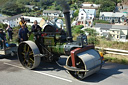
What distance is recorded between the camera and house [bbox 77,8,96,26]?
8400cm

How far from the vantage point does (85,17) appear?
295 ft

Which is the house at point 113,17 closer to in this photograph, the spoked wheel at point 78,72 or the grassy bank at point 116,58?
the grassy bank at point 116,58

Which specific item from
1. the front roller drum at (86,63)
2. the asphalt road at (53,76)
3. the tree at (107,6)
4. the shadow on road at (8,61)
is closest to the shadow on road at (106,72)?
the asphalt road at (53,76)

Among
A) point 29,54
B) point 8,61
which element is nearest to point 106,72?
point 29,54

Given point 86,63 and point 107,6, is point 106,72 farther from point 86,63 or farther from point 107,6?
point 107,6

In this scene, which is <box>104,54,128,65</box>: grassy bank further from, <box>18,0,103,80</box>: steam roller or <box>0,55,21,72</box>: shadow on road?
<box>0,55,21,72</box>: shadow on road

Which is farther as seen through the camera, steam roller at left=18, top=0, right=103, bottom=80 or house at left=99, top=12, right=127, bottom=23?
house at left=99, top=12, right=127, bottom=23

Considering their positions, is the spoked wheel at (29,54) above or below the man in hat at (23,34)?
below

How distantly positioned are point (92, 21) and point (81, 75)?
81.4 m

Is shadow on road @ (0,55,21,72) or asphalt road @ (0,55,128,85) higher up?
shadow on road @ (0,55,21,72)

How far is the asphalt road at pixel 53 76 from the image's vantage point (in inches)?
221

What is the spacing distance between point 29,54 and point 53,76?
4.59ft

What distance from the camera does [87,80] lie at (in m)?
5.69

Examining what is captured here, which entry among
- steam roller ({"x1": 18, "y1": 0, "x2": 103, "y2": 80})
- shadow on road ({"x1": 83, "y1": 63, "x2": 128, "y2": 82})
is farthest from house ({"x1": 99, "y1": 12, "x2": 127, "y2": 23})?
steam roller ({"x1": 18, "y1": 0, "x2": 103, "y2": 80})
